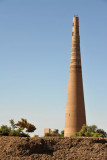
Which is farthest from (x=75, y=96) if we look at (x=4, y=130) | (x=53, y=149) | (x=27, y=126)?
(x=53, y=149)

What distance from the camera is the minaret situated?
54625 millimetres

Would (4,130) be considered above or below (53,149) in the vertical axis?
above

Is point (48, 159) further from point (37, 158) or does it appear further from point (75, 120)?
point (75, 120)

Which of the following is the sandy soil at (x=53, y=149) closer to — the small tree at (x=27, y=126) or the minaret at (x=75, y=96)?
the small tree at (x=27, y=126)

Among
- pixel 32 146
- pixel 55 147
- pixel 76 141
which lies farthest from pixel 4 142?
pixel 76 141

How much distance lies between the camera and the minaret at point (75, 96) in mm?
54625

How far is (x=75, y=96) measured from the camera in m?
55.4

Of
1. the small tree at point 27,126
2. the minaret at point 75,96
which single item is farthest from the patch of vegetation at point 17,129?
the minaret at point 75,96

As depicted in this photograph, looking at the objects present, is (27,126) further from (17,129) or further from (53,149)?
(53,149)

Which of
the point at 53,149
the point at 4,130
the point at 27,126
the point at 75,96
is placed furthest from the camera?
the point at 75,96

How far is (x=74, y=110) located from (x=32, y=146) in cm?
3416

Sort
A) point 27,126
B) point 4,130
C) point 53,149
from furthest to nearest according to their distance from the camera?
point 27,126, point 4,130, point 53,149

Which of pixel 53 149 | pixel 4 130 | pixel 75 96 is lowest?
pixel 53 149

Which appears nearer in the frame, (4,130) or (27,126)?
(4,130)
